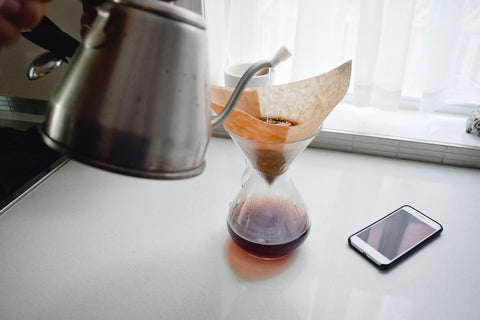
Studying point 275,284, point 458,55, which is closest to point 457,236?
point 275,284

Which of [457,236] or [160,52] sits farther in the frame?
[457,236]

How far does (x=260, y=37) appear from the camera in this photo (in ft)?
3.15

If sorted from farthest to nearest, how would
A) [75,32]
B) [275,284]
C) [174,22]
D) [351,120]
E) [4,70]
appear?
1. [351,120]
2. [75,32]
3. [4,70]
4. [275,284]
5. [174,22]

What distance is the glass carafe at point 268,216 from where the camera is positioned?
562 mm

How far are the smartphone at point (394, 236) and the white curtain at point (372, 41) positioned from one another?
370 millimetres

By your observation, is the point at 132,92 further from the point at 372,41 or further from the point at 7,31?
the point at 372,41

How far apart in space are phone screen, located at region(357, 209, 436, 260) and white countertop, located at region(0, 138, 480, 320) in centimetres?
2

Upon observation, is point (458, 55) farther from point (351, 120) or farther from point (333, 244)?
point (333, 244)

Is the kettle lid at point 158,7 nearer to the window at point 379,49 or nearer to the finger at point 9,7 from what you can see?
the finger at point 9,7

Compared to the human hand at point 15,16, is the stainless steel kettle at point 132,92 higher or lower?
lower

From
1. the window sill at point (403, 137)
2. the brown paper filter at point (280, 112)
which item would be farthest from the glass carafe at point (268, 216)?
the window sill at point (403, 137)

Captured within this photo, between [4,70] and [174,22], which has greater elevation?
[174,22]

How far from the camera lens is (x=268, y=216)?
58 centimetres

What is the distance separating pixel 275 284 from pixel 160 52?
1.31 feet
